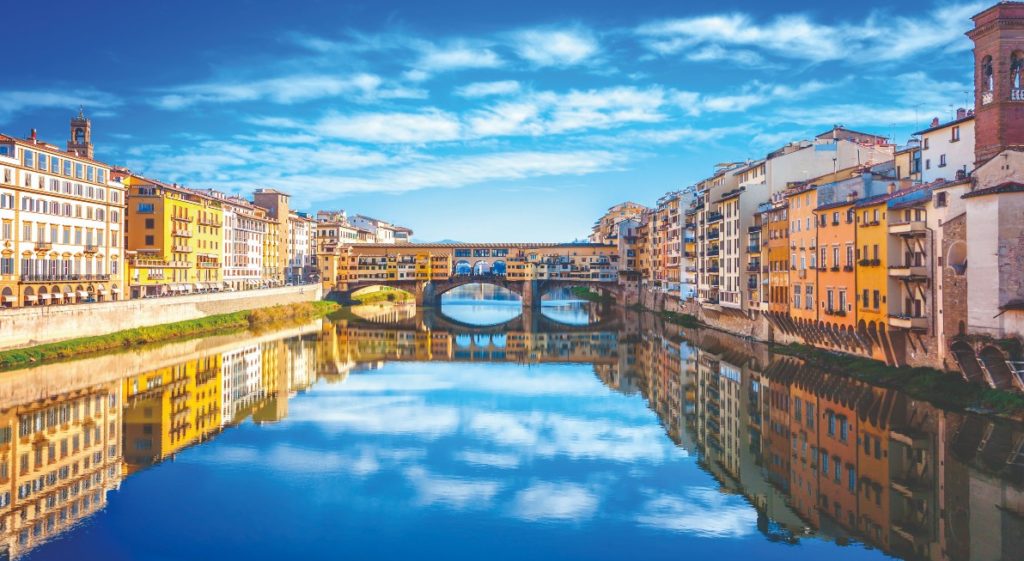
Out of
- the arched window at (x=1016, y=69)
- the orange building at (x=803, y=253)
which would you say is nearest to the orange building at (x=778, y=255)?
the orange building at (x=803, y=253)

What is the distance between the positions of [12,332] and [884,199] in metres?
38.3

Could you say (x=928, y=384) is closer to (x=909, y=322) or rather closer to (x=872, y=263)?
(x=909, y=322)

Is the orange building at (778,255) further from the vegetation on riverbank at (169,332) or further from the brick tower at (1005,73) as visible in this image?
the vegetation on riverbank at (169,332)

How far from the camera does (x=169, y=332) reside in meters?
50.8

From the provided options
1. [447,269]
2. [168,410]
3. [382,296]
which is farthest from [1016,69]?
[382,296]

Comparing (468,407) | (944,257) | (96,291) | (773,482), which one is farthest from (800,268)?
(96,291)

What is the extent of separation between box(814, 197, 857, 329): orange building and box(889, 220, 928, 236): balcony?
328 cm

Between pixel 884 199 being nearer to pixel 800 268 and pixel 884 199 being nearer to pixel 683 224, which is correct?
pixel 800 268

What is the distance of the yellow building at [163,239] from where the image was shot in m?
61.6

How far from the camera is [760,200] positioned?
48.8m

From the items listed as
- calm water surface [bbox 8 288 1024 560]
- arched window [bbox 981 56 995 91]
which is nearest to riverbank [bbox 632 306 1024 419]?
calm water surface [bbox 8 288 1024 560]

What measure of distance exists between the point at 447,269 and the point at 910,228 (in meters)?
69.6

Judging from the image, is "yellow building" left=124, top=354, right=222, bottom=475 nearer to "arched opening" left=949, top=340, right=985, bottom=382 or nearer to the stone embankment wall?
the stone embankment wall

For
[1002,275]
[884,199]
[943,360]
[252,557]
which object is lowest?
[252,557]
